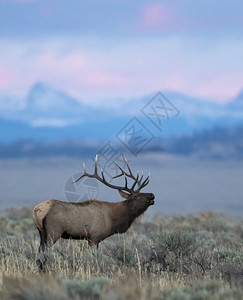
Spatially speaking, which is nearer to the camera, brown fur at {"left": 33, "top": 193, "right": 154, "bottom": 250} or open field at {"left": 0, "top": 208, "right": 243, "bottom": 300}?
open field at {"left": 0, "top": 208, "right": 243, "bottom": 300}

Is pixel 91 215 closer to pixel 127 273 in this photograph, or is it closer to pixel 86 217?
pixel 86 217

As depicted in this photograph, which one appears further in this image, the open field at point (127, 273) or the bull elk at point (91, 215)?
the bull elk at point (91, 215)

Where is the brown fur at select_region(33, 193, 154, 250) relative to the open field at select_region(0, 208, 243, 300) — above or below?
above

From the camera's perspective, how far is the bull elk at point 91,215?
11781mm

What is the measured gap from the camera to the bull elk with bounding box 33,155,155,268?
1178 cm

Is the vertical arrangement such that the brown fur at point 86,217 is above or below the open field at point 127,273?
above

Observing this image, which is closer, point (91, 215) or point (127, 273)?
point (127, 273)

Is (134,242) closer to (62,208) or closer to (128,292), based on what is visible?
(62,208)

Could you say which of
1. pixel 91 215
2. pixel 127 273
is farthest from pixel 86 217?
pixel 127 273

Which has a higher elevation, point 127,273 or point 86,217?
point 86,217

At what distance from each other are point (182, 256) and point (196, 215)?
16.9m

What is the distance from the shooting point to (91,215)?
12.3 meters

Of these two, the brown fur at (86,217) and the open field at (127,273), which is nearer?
the open field at (127,273)

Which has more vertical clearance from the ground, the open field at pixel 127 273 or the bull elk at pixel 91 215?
the bull elk at pixel 91 215
